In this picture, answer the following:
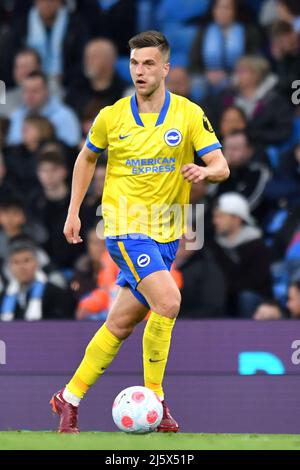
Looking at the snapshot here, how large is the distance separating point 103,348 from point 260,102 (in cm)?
416

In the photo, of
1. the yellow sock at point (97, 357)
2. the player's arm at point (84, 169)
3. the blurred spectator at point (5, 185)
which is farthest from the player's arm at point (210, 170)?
the blurred spectator at point (5, 185)

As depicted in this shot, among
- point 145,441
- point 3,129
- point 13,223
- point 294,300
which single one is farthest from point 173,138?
point 3,129

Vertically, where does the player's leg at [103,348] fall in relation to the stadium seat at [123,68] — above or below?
below

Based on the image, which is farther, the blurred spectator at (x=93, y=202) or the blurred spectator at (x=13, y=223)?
the blurred spectator at (x=13, y=223)

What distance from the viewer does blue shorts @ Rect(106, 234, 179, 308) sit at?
570 centimetres

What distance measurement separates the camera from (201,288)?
28.1ft

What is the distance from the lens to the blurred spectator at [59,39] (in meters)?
10.2

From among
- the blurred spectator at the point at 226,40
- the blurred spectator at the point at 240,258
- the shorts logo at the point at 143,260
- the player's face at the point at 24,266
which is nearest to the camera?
the shorts logo at the point at 143,260

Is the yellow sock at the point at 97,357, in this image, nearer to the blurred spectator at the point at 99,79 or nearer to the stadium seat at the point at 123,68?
the blurred spectator at the point at 99,79

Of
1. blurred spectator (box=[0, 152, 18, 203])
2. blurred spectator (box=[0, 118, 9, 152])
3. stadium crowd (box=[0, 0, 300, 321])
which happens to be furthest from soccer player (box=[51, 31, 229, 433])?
blurred spectator (box=[0, 118, 9, 152])

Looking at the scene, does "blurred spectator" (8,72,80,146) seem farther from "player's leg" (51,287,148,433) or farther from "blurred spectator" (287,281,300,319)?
"player's leg" (51,287,148,433)

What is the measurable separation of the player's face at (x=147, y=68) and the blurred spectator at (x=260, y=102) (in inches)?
146

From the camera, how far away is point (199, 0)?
397 inches

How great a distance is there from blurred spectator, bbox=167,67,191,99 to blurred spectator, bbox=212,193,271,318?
4.07ft
